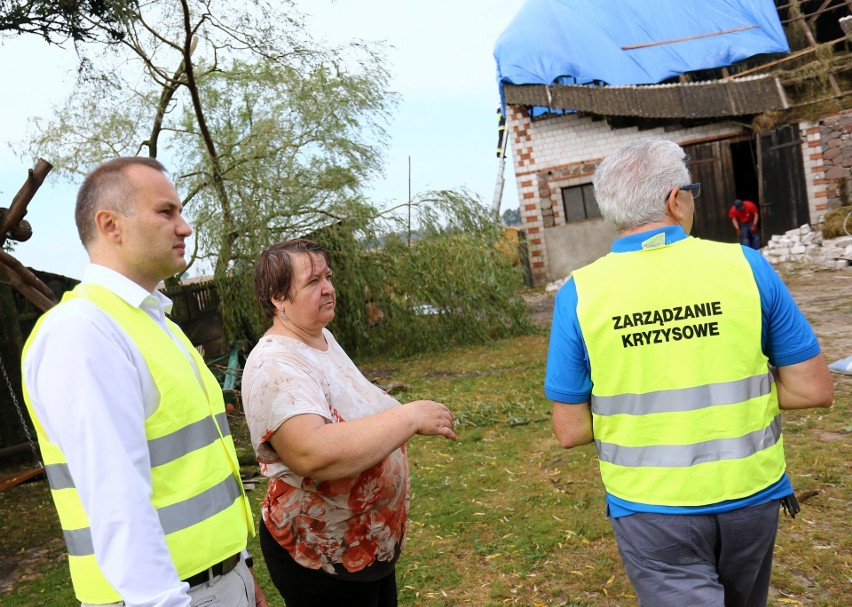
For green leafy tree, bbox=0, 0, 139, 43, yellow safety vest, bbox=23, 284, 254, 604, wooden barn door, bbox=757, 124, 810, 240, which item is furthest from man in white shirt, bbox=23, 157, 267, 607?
wooden barn door, bbox=757, 124, 810, 240

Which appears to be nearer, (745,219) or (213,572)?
(213,572)

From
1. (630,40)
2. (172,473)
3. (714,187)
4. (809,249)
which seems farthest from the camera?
(630,40)

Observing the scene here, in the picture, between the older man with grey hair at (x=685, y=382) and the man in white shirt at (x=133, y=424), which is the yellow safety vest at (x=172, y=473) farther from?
the older man with grey hair at (x=685, y=382)

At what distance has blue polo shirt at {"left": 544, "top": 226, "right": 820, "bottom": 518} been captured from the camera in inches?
81.6

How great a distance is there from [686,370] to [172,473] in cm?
136

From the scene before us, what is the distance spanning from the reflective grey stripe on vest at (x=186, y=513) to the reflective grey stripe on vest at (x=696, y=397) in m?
1.11

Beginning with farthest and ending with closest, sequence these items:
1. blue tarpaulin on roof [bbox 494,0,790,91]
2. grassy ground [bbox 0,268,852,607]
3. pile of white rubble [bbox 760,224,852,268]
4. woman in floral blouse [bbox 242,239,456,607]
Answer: blue tarpaulin on roof [bbox 494,0,790,91] → pile of white rubble [bbox 760,224,852,268] → grassy ground [bbox 0,268,852,607] → woman in floral blouse [bbox 242,239,456,607]

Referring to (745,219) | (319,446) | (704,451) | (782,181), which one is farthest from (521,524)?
A: (782,181)

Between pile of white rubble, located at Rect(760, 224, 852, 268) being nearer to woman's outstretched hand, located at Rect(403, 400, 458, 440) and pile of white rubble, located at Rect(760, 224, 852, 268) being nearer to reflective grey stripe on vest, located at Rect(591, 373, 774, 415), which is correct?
reflective grey stripe on vest, located at Rect(591, 373, 774, 415)

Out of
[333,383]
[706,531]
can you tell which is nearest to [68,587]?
[333,383]

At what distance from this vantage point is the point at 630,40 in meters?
19.1

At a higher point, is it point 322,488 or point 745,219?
point 322,488

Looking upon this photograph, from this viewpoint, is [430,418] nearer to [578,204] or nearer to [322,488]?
[322,488]

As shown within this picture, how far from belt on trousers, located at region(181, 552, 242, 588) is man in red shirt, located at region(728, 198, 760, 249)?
16754 mm
